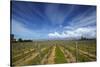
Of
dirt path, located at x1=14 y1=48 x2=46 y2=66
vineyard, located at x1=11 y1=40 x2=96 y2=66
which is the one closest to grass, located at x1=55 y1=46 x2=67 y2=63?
vineyard, located at x1=11 y1=40 x2=96 y2=66

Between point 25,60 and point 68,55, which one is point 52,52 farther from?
point 25,60

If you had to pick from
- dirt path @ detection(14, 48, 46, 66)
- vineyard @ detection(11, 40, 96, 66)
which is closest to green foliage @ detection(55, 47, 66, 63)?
vineyard @ detection(11, 40, 96, 66)

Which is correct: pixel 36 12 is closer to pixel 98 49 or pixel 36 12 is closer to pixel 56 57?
pixel 56 57

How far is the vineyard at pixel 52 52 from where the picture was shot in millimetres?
2424

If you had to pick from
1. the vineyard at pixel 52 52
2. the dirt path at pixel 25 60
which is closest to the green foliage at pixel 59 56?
the vineyard at pixel 52 52

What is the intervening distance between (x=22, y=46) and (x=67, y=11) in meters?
0.81

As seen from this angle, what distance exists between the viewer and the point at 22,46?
2439mm

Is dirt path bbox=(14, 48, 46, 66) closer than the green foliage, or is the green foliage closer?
dirt path bbox=(14, 48, 46, 66)

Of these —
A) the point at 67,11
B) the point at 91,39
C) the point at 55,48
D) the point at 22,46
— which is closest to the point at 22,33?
the point at 22,46

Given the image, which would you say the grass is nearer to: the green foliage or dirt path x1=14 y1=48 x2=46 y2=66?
the green foliage

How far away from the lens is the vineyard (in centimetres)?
242

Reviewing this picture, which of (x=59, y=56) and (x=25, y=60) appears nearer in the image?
(x=25, y=60)

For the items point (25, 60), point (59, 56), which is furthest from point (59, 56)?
point (25, 60)

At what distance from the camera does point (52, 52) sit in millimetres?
2525
